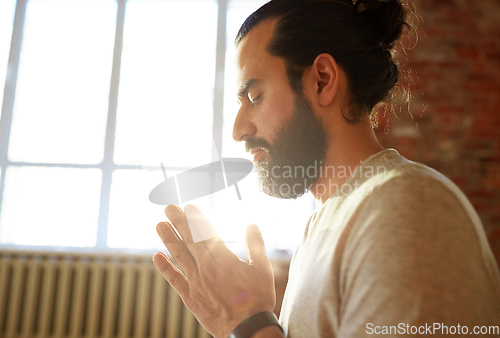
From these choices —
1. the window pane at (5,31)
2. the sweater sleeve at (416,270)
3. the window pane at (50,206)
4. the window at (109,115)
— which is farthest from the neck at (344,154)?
the window pane at (5,31)

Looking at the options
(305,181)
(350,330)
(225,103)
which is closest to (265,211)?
(225,103)

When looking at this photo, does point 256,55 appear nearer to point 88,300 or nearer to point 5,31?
point 88,300

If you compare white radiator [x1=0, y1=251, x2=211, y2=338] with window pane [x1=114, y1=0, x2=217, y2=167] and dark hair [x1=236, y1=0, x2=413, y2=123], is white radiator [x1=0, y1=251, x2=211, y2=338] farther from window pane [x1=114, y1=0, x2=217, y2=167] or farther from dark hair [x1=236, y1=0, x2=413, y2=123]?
dark hair [x1=236, y1=0, x2=413, y2=123]

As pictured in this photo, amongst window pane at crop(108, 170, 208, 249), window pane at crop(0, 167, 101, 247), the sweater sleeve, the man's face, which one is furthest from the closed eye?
window pane at crop(0, 167, 101, 247)

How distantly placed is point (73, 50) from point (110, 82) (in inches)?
16.9

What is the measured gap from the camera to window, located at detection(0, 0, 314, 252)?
2377mm

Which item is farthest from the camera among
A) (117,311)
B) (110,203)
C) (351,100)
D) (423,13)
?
(110,203)

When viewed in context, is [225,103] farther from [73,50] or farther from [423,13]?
[423,13]

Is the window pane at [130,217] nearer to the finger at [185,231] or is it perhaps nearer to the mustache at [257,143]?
the mustache at [257,143]

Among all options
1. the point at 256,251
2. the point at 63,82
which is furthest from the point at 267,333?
the point at 63,82

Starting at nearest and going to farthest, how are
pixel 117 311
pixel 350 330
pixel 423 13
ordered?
→ pixel 350 330, pixel 117 311, pixel 423 13

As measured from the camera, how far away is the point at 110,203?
2.42 metres

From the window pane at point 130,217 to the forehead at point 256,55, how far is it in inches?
64.3

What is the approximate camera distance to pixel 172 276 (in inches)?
25.5
